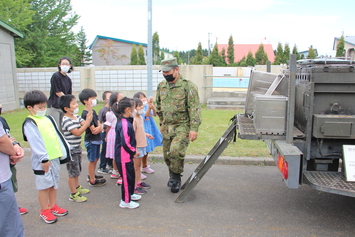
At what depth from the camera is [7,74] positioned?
1359 cm

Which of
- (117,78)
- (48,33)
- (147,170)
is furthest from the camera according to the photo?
(48,33)

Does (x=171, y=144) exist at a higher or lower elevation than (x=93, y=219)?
higher

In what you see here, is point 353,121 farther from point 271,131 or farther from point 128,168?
point 128,168

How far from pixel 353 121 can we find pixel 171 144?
2.34m

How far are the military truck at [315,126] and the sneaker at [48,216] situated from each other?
2.43 metres

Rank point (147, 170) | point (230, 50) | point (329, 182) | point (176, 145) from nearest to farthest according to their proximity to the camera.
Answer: point (329, 182)
point (176, 145)
point (147, 170)
point (230, 50)

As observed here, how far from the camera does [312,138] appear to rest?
3.20 m

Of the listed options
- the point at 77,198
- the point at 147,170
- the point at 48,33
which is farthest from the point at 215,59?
the point at 77,198

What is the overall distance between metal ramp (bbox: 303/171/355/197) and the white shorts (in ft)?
9.26

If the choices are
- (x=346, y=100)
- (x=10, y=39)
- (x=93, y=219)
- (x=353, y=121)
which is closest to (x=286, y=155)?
(x=353, y=121)

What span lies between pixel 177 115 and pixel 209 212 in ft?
4.76

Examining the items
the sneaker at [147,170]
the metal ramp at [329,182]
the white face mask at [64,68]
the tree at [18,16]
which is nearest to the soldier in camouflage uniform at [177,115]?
the sneaker at [147,170]

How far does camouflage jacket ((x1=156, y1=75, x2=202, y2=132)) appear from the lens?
4.28m

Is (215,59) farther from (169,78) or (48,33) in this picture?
(169,78)
